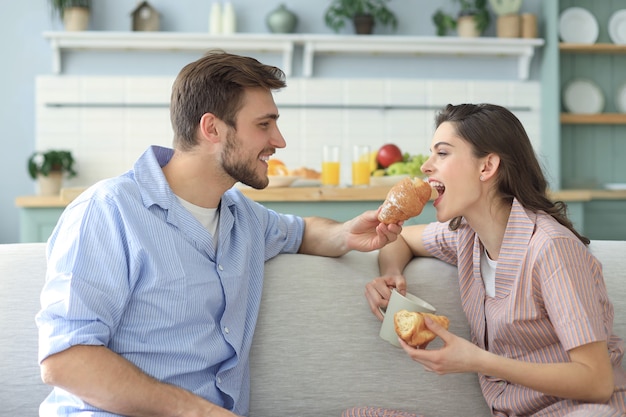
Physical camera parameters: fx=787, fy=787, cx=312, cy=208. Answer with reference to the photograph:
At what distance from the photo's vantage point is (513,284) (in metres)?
1.85

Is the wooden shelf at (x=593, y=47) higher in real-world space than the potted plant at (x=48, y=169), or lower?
higher

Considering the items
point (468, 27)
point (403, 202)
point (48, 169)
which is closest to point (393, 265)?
point (403, 202)

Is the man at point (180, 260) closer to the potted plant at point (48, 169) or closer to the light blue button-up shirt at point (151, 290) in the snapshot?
the light blue button-up shirt at point (151, 290)

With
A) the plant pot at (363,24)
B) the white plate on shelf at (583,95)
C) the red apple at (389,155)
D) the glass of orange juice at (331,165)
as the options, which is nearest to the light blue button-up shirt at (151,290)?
the glass of orange juice at (331,165)

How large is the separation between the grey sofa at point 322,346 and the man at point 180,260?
0.08 metres

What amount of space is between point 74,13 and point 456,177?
13.5 ft

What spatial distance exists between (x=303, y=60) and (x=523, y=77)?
5.36ft

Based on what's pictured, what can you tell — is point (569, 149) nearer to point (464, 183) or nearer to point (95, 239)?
point (464, 183)

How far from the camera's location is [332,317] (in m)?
2.09

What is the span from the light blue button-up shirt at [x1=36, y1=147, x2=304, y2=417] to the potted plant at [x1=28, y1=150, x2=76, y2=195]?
337 cm

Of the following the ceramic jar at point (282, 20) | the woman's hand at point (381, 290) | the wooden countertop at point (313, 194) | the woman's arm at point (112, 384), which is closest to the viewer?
the woman's arm at point (112, 384)

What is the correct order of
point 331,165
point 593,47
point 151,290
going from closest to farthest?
point 151,290
point 331,165
point 593,47

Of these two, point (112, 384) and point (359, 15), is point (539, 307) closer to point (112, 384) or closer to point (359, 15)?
point (112, 384)

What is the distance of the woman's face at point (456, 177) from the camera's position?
1.96 metres
